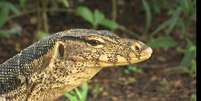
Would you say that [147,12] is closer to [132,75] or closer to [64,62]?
[132,75]

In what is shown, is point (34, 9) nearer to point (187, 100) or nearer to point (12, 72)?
point (187, 100)

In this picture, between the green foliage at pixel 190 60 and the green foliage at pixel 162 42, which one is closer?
the green foliage at pixel 190 60

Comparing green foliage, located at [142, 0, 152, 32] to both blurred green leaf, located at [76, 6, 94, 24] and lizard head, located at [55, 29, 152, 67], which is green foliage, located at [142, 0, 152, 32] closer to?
blurred green leaf, located at [76, 6, 94, 24]

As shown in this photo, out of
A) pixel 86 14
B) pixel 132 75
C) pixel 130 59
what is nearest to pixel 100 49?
pixel 130 59

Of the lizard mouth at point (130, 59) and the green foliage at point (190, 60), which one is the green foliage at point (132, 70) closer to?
the green foliage at point (190, 60)

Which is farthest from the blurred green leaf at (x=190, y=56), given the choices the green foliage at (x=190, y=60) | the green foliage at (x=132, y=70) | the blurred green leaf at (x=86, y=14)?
the blurred green leaf at (x=86, y=14)

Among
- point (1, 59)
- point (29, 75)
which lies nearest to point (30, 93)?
point (29, 75)
